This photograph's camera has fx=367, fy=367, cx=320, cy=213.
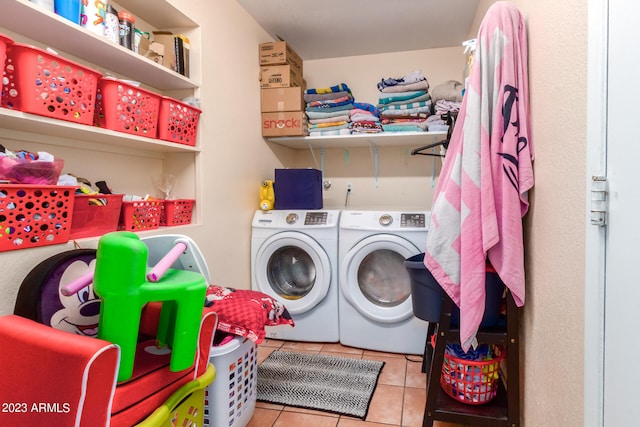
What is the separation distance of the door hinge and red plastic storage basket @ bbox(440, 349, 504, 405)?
87 centimetres

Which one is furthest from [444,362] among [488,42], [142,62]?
[142,62]

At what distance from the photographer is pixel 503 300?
58.9 inches

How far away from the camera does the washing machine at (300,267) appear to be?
2441 mm

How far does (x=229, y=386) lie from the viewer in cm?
142

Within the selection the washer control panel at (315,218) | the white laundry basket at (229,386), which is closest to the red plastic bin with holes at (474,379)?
the white laundry basket at (229,386)

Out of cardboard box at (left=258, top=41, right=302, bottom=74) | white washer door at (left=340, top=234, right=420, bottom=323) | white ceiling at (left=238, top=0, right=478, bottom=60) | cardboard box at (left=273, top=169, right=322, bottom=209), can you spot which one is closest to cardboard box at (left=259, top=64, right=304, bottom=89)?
cardboard box at (left=258, top=41, right=302, bottom=74)

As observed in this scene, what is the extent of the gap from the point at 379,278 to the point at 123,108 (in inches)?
69.9

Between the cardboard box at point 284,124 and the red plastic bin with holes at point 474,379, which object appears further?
the cardboard box at point 284,124

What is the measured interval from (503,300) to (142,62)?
187 cm

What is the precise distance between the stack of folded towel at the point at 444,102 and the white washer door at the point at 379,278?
0.97 meters

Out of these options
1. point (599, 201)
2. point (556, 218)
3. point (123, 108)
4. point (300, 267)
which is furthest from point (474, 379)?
point (123, 108)

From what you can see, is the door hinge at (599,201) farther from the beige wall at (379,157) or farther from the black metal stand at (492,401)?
the beige wall at (379,157)

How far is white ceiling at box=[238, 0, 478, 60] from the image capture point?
97.0 inches

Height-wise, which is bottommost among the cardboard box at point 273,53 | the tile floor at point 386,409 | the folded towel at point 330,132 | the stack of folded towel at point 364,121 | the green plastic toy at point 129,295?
the tile floor at point 386,409
